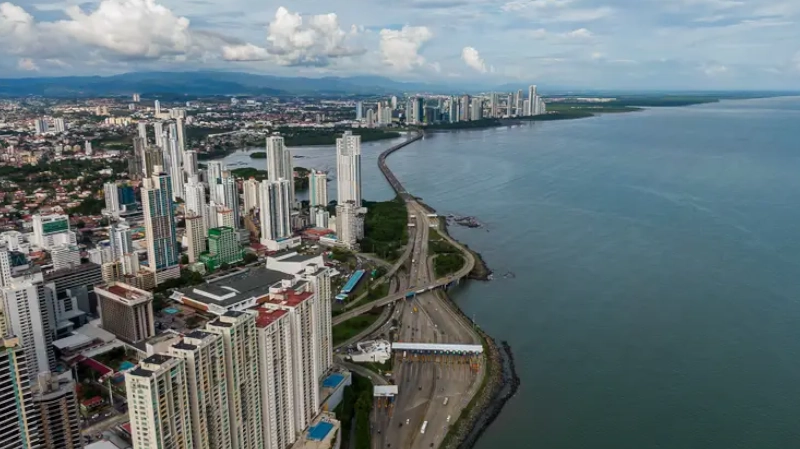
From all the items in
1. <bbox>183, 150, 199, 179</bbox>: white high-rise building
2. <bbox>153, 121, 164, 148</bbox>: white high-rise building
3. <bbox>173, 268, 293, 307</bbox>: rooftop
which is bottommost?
<bbox>173, 268, 293, 307</bbox>: rooftop

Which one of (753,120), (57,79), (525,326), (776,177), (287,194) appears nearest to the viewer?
(525,326)

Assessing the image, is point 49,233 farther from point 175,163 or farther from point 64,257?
point 175,163

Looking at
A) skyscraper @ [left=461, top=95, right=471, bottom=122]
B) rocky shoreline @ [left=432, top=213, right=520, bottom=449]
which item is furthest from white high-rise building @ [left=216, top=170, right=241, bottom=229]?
skyscraper @ [left=461, top=95, right=471, bottom=122]

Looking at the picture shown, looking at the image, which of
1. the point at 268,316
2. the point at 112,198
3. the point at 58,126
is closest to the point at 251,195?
the point at 112,198

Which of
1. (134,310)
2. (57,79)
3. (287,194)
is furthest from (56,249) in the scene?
(57,79)

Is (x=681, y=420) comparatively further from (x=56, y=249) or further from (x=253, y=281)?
(x=56, y=249)

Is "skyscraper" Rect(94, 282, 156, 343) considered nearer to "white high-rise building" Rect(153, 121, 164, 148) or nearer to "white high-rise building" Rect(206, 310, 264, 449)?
"white high-rise building" Rect(206, 310, 264, 449)
